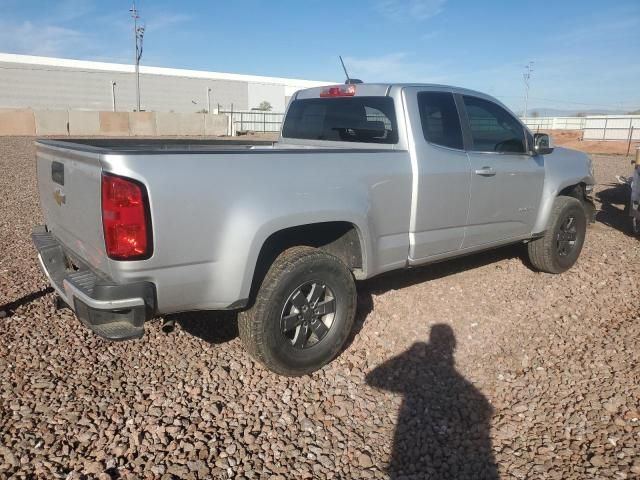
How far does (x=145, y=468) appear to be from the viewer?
2.61 meters

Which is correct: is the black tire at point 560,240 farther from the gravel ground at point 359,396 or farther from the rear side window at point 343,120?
the rear side window at point 343,120

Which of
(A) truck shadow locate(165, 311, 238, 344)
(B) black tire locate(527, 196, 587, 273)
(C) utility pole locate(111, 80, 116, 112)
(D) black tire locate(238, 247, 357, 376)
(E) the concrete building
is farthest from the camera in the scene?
(C) utility pole locate(111, 80, 116, 112)

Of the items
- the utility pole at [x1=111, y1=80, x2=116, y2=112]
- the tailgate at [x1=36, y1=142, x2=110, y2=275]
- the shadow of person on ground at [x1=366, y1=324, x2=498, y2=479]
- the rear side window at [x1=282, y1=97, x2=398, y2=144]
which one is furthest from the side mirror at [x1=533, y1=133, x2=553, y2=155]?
the utility pole at [x1=111, y1=80, x2=116, y2=112]

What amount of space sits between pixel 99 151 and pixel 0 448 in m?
1.60

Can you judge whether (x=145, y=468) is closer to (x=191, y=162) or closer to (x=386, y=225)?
(x=191, y=162)

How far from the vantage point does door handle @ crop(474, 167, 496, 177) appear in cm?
434

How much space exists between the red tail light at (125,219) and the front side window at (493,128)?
9.57 feet

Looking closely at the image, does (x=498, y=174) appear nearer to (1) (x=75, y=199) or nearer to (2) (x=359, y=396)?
(2) (x=359, y=396)

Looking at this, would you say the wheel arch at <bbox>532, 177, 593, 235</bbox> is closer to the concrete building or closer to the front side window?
the front side window

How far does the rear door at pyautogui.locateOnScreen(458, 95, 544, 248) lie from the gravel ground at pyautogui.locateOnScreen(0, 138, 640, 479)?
2.32ft

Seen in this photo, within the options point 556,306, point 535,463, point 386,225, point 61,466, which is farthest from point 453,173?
point 61,466

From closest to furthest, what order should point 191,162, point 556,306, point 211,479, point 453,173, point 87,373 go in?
point 211,479 → point 191,162 → point 87,373 → point 453,173 → point 556,306

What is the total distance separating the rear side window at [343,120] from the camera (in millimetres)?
4055

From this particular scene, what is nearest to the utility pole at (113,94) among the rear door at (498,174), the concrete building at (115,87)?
the concrete building at (115,87)
